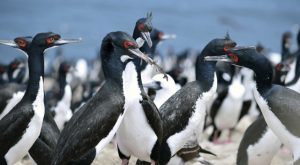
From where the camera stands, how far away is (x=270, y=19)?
49.9 metres

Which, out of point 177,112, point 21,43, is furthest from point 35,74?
point 177,112

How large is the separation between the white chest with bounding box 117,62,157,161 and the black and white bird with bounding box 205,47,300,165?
137cm

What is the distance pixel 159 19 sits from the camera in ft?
157

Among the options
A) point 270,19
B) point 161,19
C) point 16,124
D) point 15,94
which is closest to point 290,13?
point 270,19

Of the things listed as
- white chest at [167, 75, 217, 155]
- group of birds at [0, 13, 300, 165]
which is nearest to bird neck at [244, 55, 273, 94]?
group of birds at [0, 13, 300, 165]

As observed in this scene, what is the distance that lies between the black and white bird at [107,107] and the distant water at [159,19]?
2656 centimetres

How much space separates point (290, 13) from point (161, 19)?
37.1 ft

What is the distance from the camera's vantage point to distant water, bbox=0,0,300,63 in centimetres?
4050

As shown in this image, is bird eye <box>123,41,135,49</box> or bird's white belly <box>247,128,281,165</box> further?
bird's white belly <box>247,128,281,165</box>

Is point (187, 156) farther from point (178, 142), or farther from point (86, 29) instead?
point (86, 29)

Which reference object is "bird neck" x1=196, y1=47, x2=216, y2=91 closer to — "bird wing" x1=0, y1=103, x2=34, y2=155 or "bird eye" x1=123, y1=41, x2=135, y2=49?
"bird eye" x1=123, y1=41, x2=135, y2=49

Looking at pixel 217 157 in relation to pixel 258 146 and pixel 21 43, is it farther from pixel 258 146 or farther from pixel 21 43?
pixel 21 43

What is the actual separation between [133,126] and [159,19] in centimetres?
4045

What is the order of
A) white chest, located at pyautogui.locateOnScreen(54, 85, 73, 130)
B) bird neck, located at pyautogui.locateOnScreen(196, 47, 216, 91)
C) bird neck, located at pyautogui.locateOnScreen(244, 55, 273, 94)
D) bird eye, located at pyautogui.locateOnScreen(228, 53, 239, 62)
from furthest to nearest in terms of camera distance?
white chest, located at pyautogui.locateOnScreen(54, 85, 73, 130) < bird neck, located at pyautogui.locateOnScreen(196, 47, 216, 91) < bird eye, located at pyautogui.locateOnScreen(228, 53, 239, 62) < bird neck, located at pyautogui.locateOnScreen(244, 55, 273, 94)
